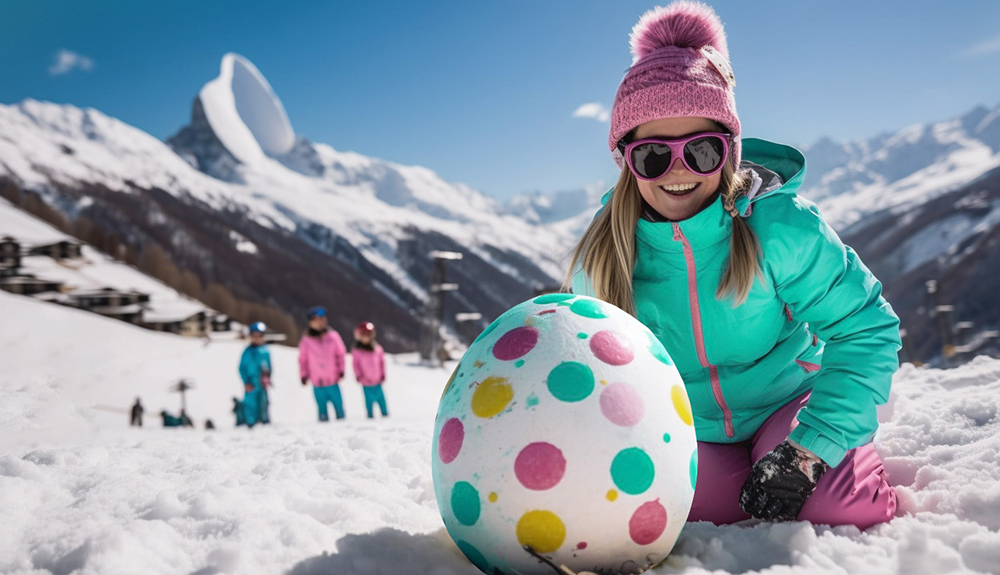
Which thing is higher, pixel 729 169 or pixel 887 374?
pixel 729 169

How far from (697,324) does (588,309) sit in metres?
0.76

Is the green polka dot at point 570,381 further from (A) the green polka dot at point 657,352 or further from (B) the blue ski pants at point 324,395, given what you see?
(B) the blue ski pants at point 324,395

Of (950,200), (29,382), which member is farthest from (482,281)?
(29,382)

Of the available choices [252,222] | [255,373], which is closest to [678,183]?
[255,373]

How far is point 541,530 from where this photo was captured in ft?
5.29

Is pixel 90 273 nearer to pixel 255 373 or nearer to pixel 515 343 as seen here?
pixel 255 373

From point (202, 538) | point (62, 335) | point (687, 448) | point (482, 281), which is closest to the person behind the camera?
point (687, 448)

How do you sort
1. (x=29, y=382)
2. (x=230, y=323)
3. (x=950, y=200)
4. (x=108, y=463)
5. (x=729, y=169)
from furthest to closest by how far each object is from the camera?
1. (x=950, y=200)
2. (x=230, y=323)
3. (x=29, y=382)
4. (x=108, y=463)
5. (x=729, y=169)

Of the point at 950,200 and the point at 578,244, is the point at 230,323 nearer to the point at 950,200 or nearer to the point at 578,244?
the point at 578,244

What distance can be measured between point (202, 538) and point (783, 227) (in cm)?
221

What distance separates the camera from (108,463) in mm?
3117

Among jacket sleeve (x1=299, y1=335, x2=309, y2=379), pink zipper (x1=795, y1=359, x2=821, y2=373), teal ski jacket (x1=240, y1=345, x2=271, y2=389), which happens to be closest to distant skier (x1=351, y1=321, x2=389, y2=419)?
jacket sleeve (x1=299, y1=335, x2=309, y2=379)

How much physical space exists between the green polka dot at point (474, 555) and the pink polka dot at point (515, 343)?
0.54 metres

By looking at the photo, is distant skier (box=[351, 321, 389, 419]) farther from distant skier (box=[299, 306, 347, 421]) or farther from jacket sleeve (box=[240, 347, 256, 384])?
jacket sleeve (box=[240, 347, 256, 384])
